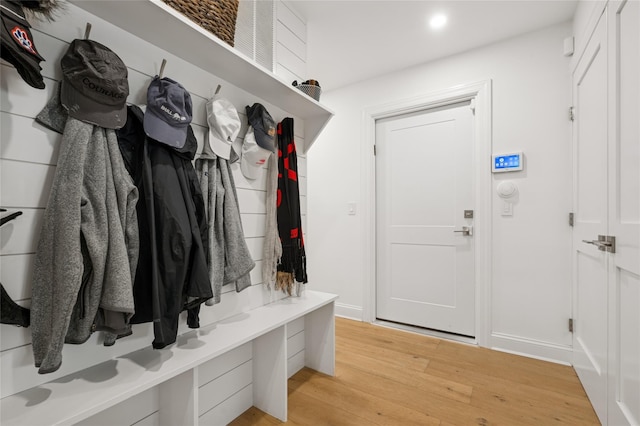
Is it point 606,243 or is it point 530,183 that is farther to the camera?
point 530,183

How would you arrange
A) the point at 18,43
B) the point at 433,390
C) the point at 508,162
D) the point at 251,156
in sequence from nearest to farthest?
the point at 18,43 → the point at 251,156 → the point at 433,390 → the point at 508,162

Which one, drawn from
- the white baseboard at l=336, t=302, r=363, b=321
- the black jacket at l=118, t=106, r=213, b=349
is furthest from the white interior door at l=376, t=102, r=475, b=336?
the black jacket at l=118, t=106, r=213, b=349

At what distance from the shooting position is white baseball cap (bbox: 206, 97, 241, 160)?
1.36m

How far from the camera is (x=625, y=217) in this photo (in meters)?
1.24

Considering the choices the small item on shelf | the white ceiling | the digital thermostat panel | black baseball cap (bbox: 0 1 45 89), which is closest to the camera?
black baseball cap (bbox: 0 1 45 89)

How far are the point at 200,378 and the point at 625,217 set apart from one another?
197 cm

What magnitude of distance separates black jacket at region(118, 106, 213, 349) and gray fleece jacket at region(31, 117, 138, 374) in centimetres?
10

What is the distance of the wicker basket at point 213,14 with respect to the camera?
1.13 metres

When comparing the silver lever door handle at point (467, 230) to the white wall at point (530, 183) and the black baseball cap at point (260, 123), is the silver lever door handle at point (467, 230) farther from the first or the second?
the black baseball cap at point (260, 123)

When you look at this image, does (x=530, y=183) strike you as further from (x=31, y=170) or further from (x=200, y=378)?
(x=31, y=170)

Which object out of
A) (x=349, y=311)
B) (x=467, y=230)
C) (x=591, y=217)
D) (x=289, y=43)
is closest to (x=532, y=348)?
(x=467, y=230)

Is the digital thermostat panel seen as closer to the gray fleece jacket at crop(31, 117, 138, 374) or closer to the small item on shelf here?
the small item on shelf

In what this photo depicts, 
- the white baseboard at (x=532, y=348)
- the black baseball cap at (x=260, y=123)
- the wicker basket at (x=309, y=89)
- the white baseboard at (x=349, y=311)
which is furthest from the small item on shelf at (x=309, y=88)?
the white baseboard at (x=532, y=348)

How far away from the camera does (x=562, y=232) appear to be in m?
2.17
